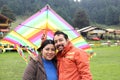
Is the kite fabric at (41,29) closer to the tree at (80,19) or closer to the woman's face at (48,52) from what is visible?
the woman's face at (48,52)

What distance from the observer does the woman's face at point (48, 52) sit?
153 inches

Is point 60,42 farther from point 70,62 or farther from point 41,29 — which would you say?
point 41,29

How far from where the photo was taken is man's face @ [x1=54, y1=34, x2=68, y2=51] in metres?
3.96

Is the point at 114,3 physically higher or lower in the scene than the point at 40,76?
higher

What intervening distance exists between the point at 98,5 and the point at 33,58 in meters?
132

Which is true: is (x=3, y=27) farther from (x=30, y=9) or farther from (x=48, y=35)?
(x=30, y=9)

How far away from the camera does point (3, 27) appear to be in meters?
48.6

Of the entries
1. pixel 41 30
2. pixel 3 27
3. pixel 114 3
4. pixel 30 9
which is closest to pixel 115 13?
pixel 114 3

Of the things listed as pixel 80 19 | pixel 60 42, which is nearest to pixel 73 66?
pixel 60 42

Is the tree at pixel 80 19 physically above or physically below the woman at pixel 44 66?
above

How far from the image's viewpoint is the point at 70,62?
391 centimetres

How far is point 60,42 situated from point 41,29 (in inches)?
77.9

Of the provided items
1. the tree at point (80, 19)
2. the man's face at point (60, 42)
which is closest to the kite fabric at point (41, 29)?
the man's face at point (60, 42)

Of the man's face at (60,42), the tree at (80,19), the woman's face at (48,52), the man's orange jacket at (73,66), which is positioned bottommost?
the man's orange jacket at (73,66)
